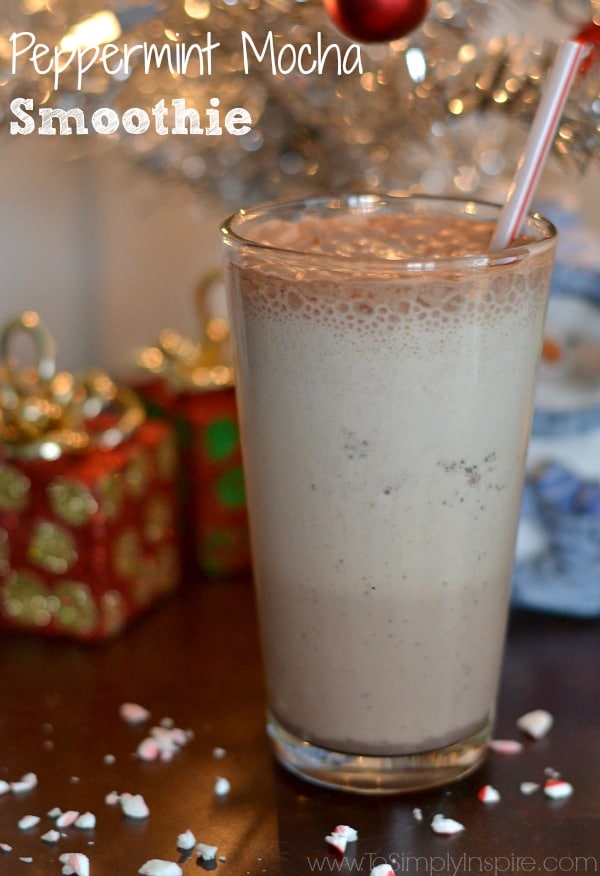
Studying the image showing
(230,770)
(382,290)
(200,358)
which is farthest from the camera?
A: (200,358)

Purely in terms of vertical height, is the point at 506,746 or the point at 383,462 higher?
the point at 383,462

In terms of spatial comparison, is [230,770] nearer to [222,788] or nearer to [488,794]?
[222,788]

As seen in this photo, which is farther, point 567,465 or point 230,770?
point 567,465

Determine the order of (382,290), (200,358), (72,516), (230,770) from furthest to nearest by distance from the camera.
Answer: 1. (200,358)
2. (72,516)
3. (230,770)
4. (382,290)

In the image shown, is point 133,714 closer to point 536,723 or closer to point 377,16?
point 536,723

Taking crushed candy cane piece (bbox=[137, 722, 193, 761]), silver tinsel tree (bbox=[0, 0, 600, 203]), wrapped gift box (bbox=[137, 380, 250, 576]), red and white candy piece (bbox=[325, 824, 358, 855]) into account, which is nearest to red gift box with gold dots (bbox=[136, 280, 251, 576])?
wrapped gift box (bbox=[137, 380, 250, 576])

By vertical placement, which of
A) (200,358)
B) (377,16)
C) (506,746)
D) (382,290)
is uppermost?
(377,16)

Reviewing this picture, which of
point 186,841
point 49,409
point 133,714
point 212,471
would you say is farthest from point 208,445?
point 186,841
